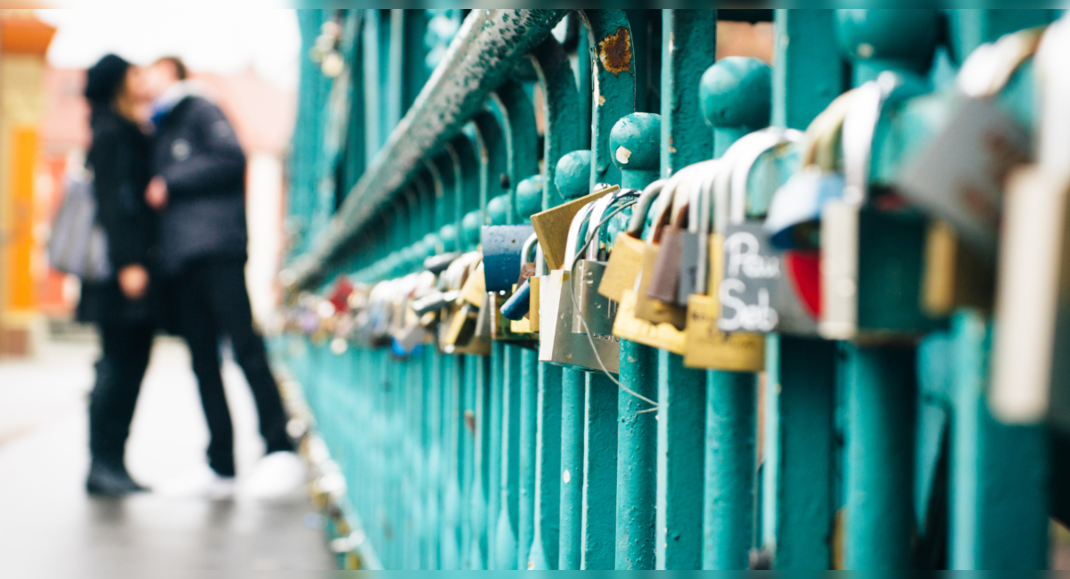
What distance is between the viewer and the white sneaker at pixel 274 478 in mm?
3667

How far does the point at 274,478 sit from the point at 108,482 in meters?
0.63

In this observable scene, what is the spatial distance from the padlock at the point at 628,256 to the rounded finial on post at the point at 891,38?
20 centimetres

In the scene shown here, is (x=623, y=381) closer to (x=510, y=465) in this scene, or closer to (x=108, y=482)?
(x=510, y=465)

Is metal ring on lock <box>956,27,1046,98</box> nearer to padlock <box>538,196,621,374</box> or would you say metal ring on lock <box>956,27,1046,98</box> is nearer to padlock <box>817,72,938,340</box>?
padlock <box>817,72,938,340</box>

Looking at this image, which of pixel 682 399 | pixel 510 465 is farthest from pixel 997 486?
pixel 510 465

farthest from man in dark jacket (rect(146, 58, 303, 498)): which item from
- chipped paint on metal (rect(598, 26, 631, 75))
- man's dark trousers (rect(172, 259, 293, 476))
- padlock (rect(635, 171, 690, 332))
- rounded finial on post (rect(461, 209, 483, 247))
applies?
padlock (rect(635, 171, 690, 332))

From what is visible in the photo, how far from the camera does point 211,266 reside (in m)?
3.74

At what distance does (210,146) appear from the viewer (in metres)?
3.78

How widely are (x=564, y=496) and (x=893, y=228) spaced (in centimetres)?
62

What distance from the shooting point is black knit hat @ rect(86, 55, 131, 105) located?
378 centimetres

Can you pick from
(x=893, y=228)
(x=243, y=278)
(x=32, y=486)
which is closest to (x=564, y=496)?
(x=893, y=228)

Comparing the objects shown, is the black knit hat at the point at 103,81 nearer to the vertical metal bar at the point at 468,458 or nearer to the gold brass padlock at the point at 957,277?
the vertical metal bar at the point at 468,458

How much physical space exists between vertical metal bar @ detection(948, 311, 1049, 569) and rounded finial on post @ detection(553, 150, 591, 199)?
1.76ft

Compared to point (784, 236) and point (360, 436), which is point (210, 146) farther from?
point (784, 236)
